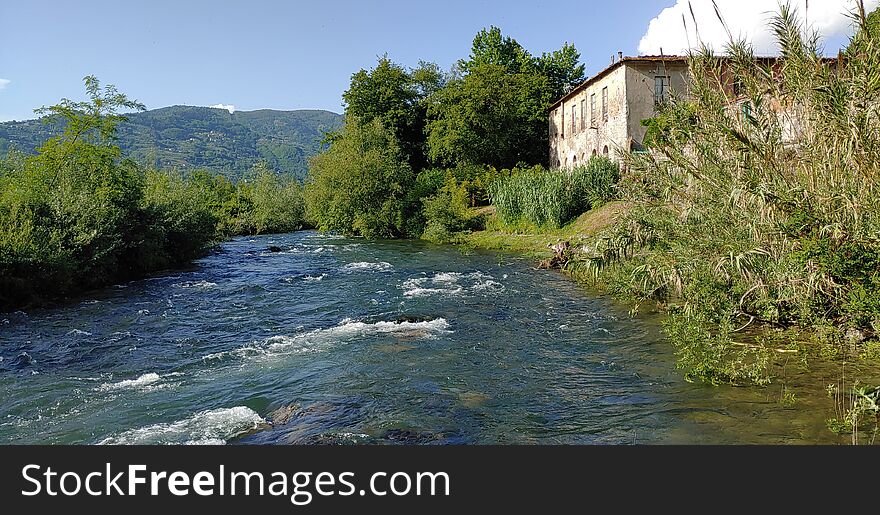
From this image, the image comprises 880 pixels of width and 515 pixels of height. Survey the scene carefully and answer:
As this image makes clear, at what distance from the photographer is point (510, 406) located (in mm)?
9242

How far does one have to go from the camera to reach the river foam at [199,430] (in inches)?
324

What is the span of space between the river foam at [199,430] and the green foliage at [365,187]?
32689mm

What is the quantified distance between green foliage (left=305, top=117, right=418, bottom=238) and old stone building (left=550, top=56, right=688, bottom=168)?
1121cm

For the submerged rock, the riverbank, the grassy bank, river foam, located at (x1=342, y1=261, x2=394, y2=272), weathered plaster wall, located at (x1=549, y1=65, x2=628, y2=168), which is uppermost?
weathered plaster wall, located at (x1=549, y1=65, x2=628, y2=168)

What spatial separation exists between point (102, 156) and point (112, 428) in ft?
75.5

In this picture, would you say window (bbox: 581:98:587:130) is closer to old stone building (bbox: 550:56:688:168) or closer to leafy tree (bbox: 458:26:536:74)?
old stone building (bbox: 550:56:688:168)

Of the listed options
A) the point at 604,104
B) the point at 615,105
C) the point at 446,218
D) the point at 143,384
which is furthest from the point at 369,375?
the point at 604,104

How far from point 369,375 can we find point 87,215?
1524 centimetres

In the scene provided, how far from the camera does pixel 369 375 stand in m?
11.0

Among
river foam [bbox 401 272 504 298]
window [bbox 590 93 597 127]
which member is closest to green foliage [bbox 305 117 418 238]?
window [bbox 590 93 597 127]

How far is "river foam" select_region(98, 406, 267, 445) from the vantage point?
8.23m

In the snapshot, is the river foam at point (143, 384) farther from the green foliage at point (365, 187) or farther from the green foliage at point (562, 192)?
the green foliage at point (365, 187)

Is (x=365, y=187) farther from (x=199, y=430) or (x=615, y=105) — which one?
(x=199, y=430)

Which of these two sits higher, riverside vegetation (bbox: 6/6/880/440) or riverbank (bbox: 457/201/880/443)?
riverside vegetation (bbox: 6/6/880/440)
